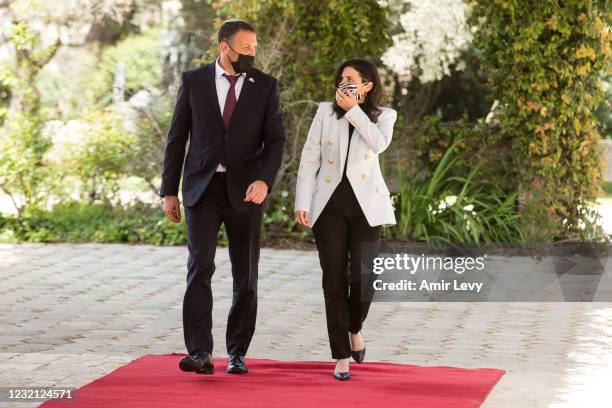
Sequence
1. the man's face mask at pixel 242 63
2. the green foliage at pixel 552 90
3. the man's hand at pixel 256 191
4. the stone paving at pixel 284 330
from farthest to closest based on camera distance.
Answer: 1. the green foliage at pixel 552 90
2. the stone paving at pixel 284 330
3. the man's face mask at pixel 242 63
4. the man's hand at pixel 256 191

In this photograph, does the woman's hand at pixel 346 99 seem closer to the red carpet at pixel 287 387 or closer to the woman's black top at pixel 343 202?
the woman's black top at pixel 343 202

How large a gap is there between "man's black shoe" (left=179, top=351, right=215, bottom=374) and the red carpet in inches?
1.7

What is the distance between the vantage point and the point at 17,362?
6848 millimetres

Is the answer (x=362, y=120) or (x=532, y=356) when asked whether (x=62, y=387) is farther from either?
(x=532, y=356)

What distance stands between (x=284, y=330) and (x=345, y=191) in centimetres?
207

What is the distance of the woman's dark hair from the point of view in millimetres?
6277

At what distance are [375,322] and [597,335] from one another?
5.04 ft

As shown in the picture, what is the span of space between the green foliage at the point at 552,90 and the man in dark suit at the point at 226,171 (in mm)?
5746

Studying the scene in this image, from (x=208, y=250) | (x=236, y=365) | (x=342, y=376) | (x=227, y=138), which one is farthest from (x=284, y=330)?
(x=227, y=138)

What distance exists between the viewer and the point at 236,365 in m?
6.37

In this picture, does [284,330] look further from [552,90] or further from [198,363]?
[552,90]

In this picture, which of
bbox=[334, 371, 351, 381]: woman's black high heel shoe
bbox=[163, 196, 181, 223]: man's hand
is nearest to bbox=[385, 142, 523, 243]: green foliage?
bbox=[334, 371, 351, 381]: woman's black high heel shoe

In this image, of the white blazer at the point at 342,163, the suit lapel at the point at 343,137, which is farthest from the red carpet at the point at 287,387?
the suit lapel at the point at 343,137

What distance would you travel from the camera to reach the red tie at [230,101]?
6309 mm
